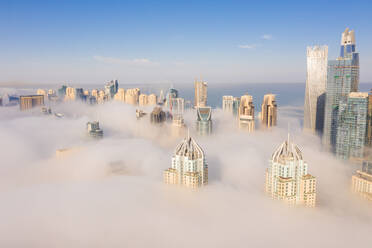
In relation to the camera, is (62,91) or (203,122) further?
(62,91)

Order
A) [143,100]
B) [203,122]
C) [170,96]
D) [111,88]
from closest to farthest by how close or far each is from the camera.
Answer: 1. [203,122]
2. [170,96]
3. [143,100]
4. [111,88]

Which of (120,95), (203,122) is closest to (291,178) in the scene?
(203,122)

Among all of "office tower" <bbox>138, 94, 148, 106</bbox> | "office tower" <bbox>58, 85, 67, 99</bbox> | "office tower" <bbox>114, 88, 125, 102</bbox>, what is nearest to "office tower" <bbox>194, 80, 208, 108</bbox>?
"office tower" <bbox>138, 94, 148, 106</bbox>

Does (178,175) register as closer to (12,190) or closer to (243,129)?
(12,190)

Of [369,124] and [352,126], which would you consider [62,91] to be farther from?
[369,124]

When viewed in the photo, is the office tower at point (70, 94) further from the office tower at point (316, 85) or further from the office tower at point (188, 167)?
the office tower at point (188, 167)

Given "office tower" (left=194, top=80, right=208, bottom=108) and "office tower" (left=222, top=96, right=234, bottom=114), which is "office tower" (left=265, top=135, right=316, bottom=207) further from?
"office tower" (left=194, top=80, right=208, bottom=108)
